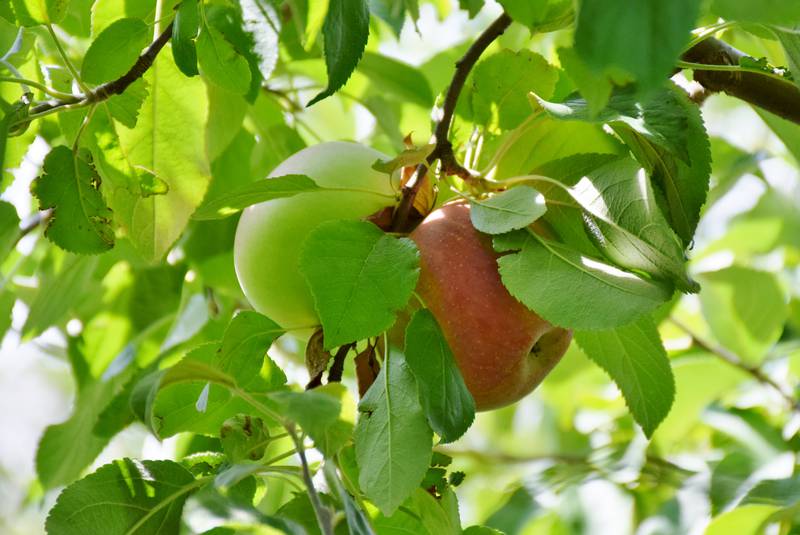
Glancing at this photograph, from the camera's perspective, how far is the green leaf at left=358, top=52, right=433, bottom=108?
3.59ft

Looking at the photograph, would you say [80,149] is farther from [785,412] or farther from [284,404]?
[785,412]

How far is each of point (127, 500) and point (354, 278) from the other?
8.0 inches

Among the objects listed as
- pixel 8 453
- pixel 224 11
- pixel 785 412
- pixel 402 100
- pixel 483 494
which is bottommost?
pixel 8 453


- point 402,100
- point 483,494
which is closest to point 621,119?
point 402,100

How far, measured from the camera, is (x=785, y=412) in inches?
50.4

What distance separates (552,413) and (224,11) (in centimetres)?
121

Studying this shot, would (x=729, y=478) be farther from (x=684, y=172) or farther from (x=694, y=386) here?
(x=684, y=172)

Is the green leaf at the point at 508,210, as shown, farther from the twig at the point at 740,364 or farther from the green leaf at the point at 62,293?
the twig at the point at 740,364

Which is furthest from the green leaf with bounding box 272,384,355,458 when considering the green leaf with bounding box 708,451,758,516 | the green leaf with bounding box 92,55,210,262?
the green leaf with bounding box 708,451,758,516

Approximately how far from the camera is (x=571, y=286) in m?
0.58

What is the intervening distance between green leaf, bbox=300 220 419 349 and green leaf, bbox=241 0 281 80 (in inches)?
4.2

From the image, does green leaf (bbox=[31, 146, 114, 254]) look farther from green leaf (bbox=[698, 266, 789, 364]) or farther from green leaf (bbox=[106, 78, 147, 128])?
green leaf (bbox=[698, 266, 789, 364])

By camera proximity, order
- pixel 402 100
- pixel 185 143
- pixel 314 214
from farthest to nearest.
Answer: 1. pixel 402 100
2. pixel 185 143
3. pixel 314 214

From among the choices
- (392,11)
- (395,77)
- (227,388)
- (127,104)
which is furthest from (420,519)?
(395,77)
